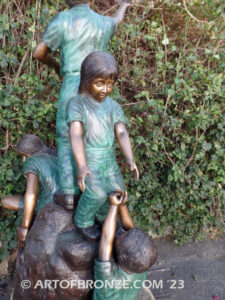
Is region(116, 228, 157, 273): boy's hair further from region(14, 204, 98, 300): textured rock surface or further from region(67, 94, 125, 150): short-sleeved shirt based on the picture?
region(67, 94, 125, 150): short-sleeved shirt

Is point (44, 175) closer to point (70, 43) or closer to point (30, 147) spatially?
point (30, 147)

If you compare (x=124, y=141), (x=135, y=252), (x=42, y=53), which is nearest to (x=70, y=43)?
(x=42, y=53)

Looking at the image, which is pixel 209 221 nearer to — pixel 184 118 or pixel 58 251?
pixel 184 118

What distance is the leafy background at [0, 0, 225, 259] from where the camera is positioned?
2.84 meters

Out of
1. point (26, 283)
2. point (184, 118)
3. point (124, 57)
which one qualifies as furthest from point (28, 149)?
point (184, 118)

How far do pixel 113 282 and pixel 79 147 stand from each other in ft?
2.43

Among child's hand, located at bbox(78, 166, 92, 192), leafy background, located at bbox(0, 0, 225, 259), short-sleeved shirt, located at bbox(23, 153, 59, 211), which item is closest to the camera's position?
child's hand, located at bbox(78, 166, 92, 192)

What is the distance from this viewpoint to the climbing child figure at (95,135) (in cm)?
159

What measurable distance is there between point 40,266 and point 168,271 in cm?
189

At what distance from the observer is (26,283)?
188cm

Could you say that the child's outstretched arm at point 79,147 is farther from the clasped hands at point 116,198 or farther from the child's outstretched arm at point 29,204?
the child's outstretched arm at point 29,204

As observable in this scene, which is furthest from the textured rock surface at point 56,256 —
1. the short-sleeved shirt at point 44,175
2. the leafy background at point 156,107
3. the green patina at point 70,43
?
the leafy background at point 156,107

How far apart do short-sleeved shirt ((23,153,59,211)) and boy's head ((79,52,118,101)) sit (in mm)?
628

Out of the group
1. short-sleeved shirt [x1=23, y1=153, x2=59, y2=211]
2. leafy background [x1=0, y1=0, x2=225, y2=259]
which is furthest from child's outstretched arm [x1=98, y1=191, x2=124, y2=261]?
leafy background [x1=0, y1=0, x2=225, y2=259]
